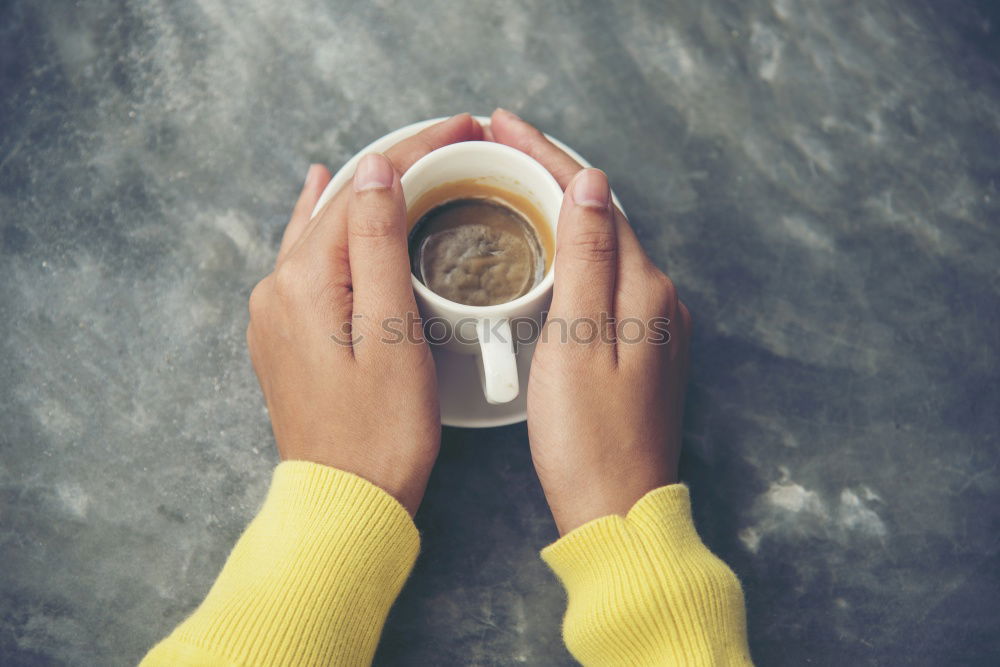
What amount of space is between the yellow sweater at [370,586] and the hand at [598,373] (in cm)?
5

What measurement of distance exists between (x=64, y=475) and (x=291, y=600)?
0.51 m

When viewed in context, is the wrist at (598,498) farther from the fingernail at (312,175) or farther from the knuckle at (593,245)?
the fingernail at (312,175)

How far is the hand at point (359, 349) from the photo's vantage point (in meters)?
0.80

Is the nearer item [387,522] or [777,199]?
[387,522]

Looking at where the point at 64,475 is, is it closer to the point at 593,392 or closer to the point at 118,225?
the point at 118,225

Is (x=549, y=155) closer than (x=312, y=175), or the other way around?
(x=549, y=155)

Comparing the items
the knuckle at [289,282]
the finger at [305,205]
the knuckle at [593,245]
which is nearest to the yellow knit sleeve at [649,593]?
the knuckle at [593,245]

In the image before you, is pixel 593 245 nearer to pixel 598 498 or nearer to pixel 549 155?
pixel 549 155

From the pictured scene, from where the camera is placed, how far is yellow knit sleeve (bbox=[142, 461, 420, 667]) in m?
0.72

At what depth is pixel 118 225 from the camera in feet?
3.47

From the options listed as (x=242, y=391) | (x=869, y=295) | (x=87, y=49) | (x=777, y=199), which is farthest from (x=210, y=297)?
(x=869, y=295)

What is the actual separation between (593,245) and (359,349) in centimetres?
30

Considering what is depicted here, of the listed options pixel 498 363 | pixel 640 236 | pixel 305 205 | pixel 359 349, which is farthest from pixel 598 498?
pixel 305 205

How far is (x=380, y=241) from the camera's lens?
80 centimetres
